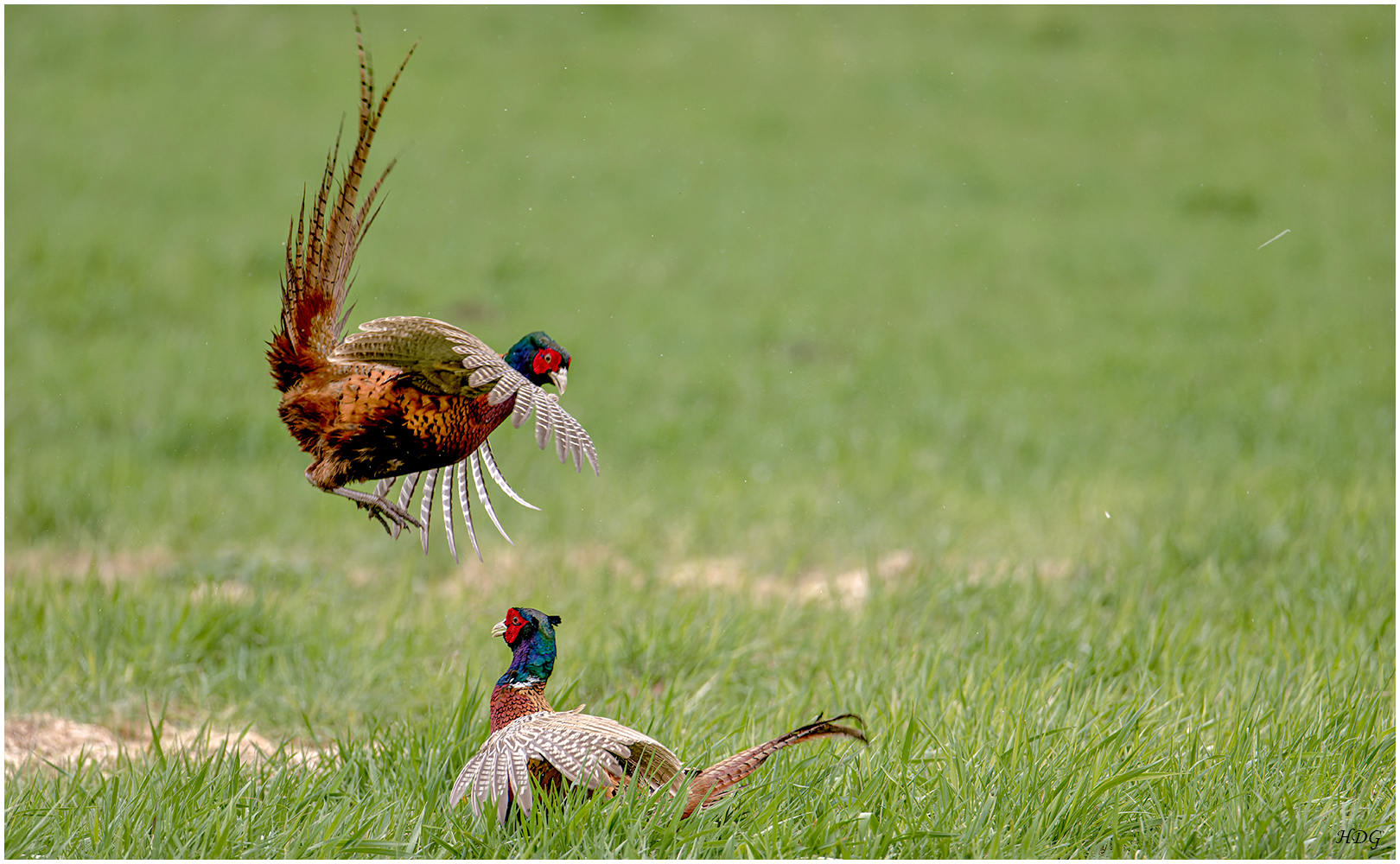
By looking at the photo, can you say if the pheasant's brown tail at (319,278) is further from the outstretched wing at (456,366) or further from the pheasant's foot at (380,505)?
the pheasant's foot at (380,505)

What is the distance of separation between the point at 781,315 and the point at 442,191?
10.1 ft

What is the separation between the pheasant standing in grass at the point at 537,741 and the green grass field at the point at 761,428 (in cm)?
14

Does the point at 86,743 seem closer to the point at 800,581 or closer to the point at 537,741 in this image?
the point at 537,741

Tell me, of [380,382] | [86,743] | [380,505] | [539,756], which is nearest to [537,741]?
[539,756]

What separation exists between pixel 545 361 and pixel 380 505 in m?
0.31

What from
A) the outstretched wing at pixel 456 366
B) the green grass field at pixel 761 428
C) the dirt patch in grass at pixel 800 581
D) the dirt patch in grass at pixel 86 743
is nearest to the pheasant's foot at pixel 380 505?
the outstretched wing at pixel 456 366

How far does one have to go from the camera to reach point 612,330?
8.37 m

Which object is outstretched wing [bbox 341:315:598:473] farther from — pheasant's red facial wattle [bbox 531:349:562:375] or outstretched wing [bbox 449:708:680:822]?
outstretched wing [bbox 449:708:680:822]

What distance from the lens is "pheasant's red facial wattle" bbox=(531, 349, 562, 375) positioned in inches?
65.7

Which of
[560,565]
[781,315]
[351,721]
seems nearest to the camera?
[351,721]

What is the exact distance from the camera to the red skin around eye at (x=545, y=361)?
5.47 ft

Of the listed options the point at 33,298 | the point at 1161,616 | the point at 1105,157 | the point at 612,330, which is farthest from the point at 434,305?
the point at 1105,157

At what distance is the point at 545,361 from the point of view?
1673mm

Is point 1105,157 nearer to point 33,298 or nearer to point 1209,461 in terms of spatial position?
point 1209,461
